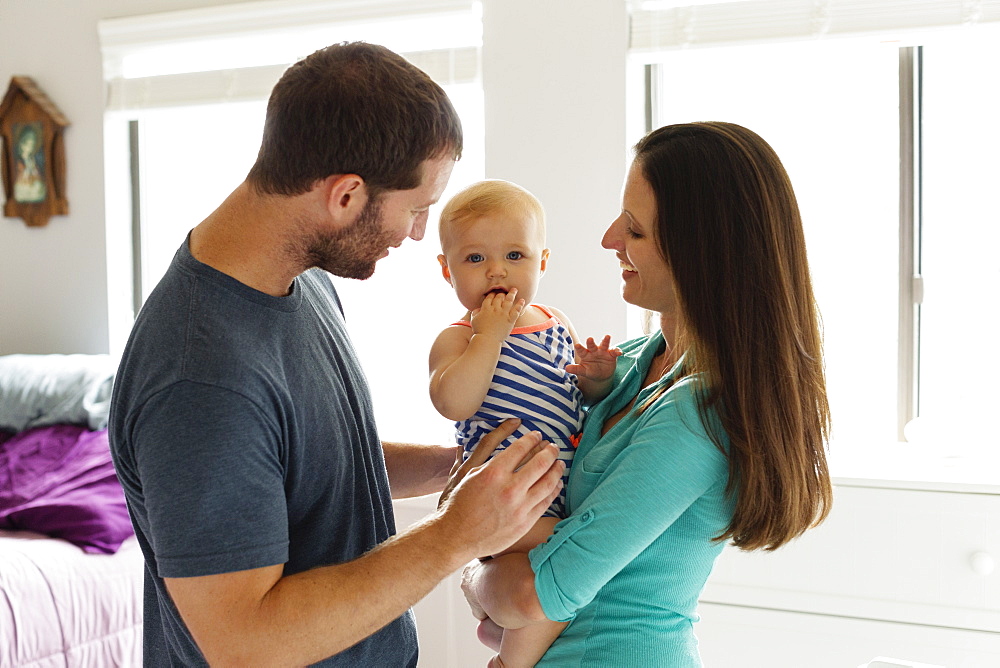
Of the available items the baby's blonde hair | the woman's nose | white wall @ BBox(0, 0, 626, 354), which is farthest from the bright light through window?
the woman's nose

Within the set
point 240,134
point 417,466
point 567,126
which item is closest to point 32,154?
point 240,134

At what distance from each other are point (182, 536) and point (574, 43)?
2.16 meters

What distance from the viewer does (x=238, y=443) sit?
3.42ft

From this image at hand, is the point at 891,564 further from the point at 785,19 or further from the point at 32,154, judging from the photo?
the point at 32,154

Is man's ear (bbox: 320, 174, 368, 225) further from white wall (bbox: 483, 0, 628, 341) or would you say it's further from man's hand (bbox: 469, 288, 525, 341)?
white wall (bbox: 483, 0, 628, 341)

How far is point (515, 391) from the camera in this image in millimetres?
1425

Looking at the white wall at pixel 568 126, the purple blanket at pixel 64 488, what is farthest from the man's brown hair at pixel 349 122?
the purple blanket at pixel 64 488

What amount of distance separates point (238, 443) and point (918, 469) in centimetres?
187

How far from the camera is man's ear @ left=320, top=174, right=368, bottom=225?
1.14m

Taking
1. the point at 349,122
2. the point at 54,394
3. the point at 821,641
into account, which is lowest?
the point at 821,641

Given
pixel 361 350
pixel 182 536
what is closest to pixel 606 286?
pixel 361 350

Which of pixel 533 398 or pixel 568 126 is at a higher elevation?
pixel 568 126

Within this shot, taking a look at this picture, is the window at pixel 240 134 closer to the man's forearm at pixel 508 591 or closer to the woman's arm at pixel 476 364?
the woman's arm at pixel 476 364

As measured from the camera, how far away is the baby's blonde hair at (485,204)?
1.45 m
